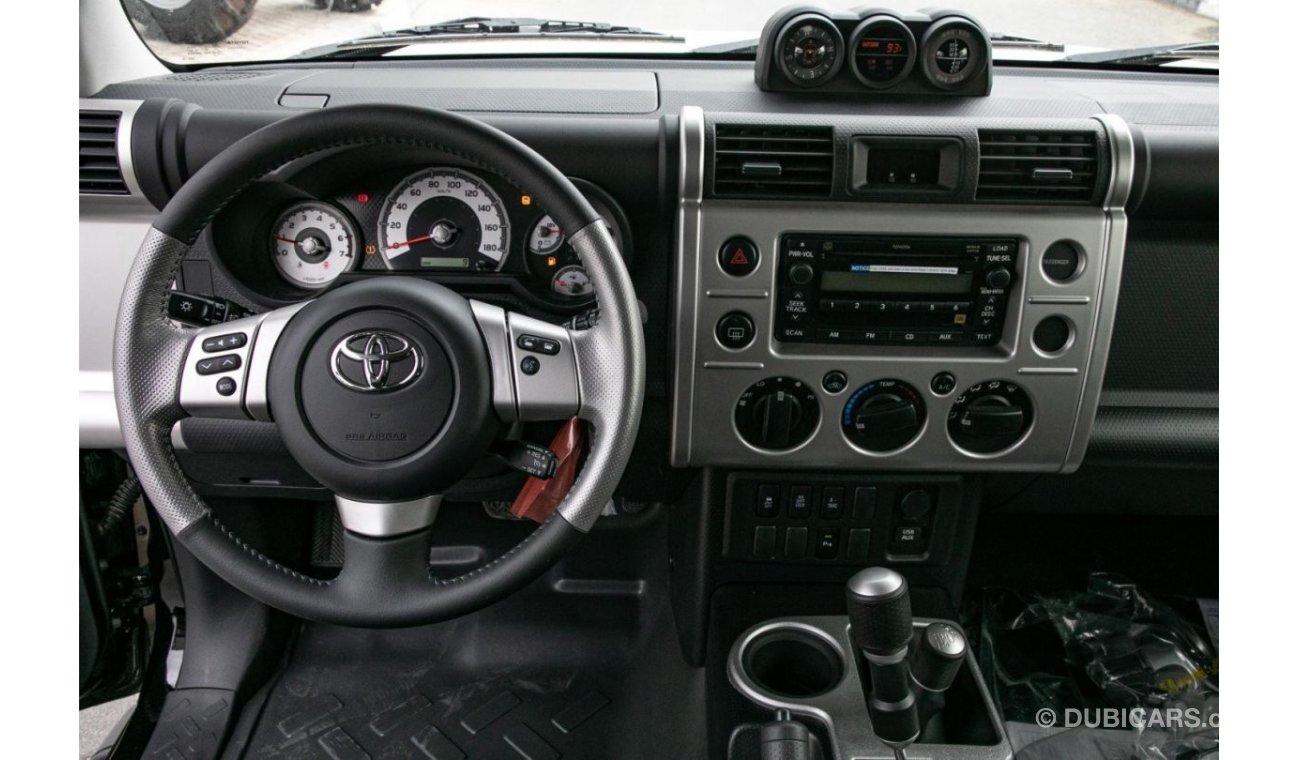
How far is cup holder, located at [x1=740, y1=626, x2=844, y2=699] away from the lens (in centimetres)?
144

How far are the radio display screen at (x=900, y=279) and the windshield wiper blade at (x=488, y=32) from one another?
67 centimetres

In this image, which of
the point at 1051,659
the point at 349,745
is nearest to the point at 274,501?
the point at 349,745

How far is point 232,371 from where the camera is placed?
3.71 ft

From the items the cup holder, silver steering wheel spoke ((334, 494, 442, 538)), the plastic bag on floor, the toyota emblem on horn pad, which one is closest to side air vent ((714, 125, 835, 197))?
the toyota emblem on horn pad

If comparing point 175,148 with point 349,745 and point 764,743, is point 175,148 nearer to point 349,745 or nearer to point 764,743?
point 349,745

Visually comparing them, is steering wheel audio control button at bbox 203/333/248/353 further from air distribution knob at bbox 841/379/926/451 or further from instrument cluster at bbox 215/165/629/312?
air distribution knob at bbox 841/379/926/451

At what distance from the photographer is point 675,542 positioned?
1.77m

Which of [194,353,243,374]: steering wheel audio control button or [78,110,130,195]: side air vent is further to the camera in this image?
[78,110,130,195]: side air vent

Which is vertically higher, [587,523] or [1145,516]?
[587,523]

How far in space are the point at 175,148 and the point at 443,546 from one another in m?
0.99

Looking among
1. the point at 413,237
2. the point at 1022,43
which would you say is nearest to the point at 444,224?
the point at 413,237

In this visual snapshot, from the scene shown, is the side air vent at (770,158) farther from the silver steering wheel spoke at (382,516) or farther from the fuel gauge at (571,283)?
the silver steering wheel spoke at (382,516)

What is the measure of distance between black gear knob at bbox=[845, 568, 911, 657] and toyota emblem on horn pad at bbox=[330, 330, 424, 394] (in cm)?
63

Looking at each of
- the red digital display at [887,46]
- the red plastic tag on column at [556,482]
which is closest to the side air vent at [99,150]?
the red plastic tag on column at [556,482]
